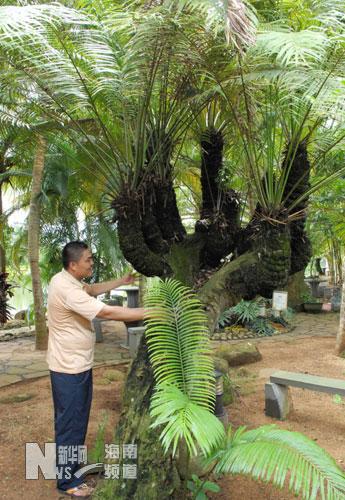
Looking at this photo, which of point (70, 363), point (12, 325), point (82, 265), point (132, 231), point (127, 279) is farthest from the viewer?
point (12, 325)

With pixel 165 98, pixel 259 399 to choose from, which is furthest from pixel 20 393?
pixel 165 98

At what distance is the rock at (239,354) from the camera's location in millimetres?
5973

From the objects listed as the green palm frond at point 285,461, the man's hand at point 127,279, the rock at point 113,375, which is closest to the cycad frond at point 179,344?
the green palm frond at point 285,461

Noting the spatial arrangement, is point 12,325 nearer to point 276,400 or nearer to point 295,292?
point 295,292

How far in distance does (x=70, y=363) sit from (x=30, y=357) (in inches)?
160

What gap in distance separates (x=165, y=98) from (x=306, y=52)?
1410 mm

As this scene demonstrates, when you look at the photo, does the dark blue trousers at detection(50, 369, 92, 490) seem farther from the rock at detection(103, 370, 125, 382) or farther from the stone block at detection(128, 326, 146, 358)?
the stone block at detection(128, 326, 146, 358)

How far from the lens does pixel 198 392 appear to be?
238 centimetres

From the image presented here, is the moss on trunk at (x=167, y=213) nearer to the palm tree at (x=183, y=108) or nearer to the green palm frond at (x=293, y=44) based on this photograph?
the palm tree at (x=183, y=108)

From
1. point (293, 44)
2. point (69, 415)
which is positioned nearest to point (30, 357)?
point (69, 415)

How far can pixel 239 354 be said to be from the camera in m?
6.02

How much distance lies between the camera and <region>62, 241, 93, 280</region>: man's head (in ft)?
9.46

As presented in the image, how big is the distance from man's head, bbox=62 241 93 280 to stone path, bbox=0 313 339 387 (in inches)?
115

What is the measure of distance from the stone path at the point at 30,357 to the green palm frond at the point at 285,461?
3.73 m
